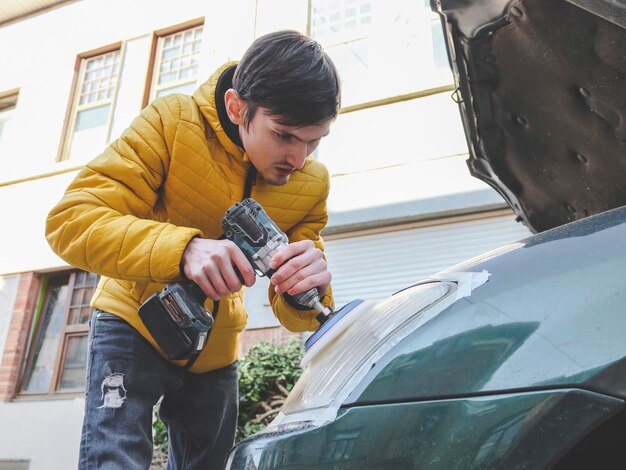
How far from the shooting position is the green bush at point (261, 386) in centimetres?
503

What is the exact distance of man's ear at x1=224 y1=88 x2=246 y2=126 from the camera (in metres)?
1.75

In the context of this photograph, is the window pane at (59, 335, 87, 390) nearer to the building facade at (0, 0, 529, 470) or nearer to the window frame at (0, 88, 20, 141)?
the building facade at (0, 0, 529, 470)

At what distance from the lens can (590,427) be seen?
0.75m

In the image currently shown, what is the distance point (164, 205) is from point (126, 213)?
0.20 m

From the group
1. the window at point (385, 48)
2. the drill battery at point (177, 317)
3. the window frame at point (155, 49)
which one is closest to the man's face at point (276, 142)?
the drill battery at point (177, 317)

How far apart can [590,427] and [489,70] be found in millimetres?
1399

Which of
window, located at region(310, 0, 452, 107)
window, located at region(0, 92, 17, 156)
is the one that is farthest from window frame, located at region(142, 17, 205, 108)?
window, located at region(0, 92, 17, 156)

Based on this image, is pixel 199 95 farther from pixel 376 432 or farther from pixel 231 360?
pixel 376 432

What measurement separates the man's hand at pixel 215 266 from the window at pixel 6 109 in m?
9.03

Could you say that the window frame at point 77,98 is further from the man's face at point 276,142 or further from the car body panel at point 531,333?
the car body panel at point 531,333

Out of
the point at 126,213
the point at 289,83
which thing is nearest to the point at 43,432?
the point at 126,213

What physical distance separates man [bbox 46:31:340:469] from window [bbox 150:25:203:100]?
22.1 feet

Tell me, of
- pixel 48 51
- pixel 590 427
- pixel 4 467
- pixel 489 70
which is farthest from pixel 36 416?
pixel 590 427

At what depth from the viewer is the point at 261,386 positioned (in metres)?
5.21
